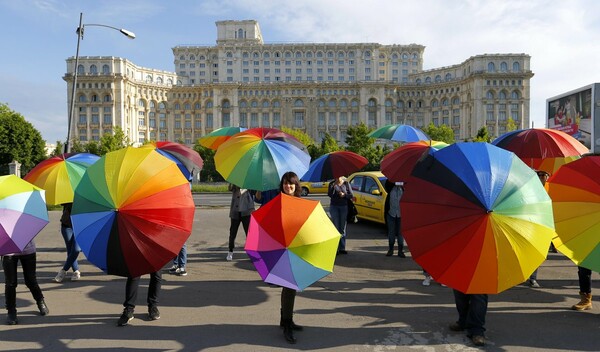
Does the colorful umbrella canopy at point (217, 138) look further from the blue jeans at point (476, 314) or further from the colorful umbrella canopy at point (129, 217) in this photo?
the blue jeans at point (476, 314)

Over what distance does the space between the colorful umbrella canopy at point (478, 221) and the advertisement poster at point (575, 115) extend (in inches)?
646

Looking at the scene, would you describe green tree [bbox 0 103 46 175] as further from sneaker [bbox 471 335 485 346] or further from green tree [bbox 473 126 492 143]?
sneaker [bbox 471 335 485 346]

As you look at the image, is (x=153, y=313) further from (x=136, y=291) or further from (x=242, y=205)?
(x=242, y=205)

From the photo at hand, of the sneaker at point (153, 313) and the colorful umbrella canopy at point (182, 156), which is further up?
the colorful umbrella canopy at point (182, 156)

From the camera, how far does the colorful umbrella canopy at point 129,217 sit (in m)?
4.18

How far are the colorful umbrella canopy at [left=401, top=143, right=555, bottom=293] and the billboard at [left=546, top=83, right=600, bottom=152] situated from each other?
15.5m

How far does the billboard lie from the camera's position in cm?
1708

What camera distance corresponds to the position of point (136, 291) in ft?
17.1

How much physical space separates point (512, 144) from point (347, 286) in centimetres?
404

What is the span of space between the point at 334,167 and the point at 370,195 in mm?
4161

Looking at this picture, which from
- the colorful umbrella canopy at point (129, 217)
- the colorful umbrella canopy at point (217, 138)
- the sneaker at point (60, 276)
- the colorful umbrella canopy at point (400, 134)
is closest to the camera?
the colorful umbrella canopy at point (129, 217)

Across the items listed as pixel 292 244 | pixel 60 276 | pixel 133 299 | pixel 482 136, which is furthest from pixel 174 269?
pixel 482 136

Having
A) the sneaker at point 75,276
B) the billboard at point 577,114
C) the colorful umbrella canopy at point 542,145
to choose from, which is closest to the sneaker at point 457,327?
the colorful umbrella canopy at point 542,145

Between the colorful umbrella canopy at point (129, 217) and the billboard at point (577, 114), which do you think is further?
the billboard at point (577, 114)
